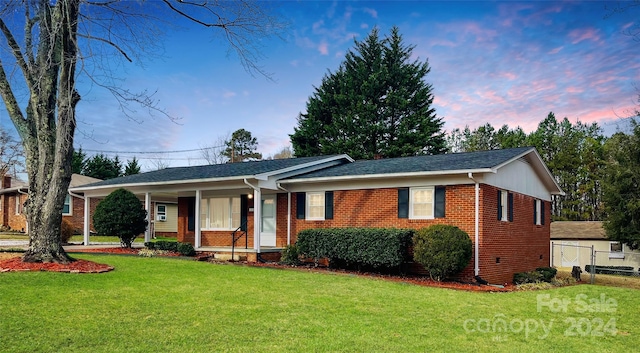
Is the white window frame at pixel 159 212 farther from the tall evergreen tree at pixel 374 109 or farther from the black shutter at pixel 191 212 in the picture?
the black shutter at pixel 191 212

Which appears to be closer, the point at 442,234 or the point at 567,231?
the point at 442,234

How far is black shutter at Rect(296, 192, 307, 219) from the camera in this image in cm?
1725

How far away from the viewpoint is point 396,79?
39031 mm

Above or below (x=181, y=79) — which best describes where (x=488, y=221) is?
below

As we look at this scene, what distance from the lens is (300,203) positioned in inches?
683

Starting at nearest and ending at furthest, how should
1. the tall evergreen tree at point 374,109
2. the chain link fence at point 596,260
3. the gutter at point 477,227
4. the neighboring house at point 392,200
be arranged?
1. the gutter at point 477,227
2. the neighboring house at point 392,200
3. the chain link fence at point 596,260
4. the tall evergreen tree at point 374,109

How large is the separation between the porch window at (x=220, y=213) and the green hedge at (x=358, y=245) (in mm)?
4859

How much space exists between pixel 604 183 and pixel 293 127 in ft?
76.3

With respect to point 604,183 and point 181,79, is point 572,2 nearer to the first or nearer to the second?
point 181,79

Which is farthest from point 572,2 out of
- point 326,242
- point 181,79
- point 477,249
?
point 181,79

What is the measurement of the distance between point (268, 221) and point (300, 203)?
175 centimetres

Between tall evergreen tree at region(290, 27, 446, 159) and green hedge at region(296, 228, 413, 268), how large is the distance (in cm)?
2240

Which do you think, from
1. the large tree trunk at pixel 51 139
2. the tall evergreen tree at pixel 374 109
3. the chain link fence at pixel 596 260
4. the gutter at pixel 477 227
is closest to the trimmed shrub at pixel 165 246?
the large tree trunk at pixel 51 139

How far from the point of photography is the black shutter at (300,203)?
1725cm
